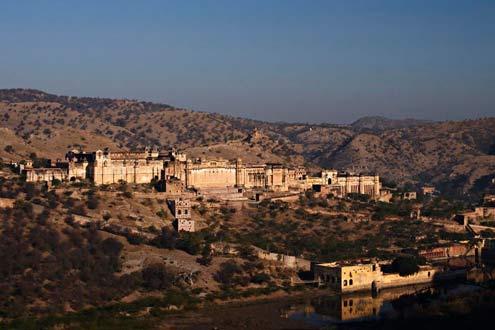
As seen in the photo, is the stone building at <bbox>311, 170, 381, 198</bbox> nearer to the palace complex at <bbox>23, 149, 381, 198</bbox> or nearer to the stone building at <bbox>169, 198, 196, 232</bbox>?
the palace complex at <bbox>23, 149, 381, 198</bbox>

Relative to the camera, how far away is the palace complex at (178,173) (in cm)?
6312

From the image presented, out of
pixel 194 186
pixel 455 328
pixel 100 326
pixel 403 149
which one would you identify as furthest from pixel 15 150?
pixel 403 149

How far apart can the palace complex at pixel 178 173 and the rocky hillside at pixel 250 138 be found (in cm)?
1504

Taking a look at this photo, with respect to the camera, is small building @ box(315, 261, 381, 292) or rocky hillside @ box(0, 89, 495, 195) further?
rocky hillside @ box(0, 89, 495, 195)

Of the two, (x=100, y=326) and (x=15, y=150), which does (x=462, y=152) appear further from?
(x=100, y=326)

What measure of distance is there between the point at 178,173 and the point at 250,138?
3277 cm

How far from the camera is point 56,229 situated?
2122 inches

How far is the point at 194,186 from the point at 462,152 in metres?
67.7

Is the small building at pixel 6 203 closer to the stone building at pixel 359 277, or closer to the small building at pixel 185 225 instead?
the small building at pixel 185 225

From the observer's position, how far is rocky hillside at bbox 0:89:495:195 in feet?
322

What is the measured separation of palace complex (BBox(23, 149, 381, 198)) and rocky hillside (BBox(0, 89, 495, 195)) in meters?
15.0

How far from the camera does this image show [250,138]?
98.2 meters

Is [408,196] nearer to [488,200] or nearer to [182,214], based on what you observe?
[488,200]

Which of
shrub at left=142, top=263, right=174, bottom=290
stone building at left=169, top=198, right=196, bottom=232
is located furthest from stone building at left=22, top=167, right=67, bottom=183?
shrub at left=142, top=263, right=174, bottom=290
